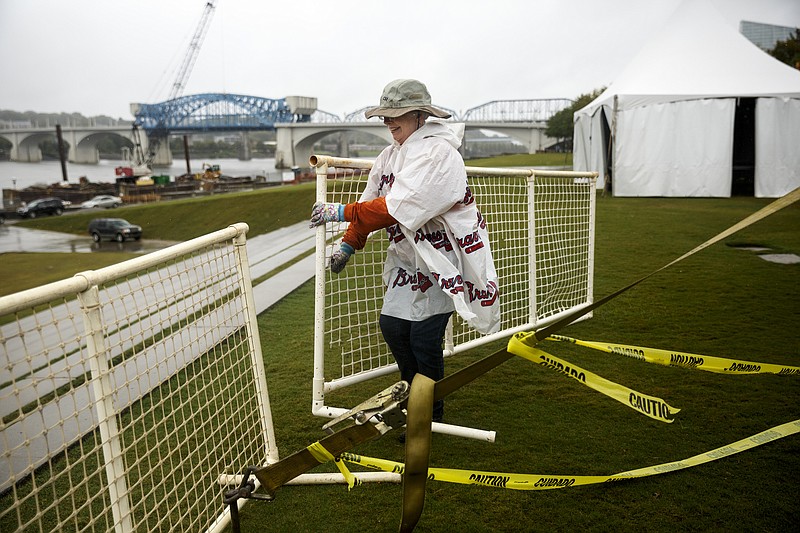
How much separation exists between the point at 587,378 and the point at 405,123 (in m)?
1.51

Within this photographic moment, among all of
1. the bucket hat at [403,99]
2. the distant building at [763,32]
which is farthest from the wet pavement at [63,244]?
the distant building at [763,32]

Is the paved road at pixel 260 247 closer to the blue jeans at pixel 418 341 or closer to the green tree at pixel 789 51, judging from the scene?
the blue jeans at pixel 418 341

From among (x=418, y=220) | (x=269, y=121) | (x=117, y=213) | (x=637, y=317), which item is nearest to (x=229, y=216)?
(x=117, y=213)

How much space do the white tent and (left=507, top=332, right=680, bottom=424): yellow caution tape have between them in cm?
1683

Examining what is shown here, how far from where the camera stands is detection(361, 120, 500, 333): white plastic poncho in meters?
→ 2.61

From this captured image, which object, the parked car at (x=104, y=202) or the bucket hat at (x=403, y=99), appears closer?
the bucket hat at (x=403, y=99)

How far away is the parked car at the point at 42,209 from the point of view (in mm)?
43591

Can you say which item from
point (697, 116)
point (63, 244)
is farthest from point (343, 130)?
point (697, 116)

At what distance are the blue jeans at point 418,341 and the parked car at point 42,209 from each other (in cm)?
4965

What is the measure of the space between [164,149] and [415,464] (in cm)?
11840

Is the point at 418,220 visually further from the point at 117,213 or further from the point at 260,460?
the point at 117,213

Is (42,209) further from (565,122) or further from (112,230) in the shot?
(565,122)

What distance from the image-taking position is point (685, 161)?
1739cm

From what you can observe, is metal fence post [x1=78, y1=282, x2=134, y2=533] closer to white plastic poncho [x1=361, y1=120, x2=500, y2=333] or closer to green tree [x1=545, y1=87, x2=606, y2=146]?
white plastic poncho [x1=361, y1=120, x2=500, y2=333]
